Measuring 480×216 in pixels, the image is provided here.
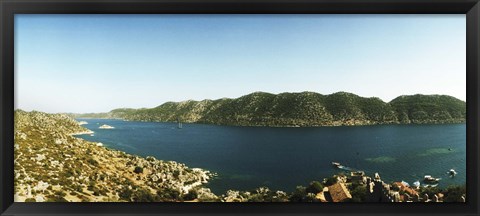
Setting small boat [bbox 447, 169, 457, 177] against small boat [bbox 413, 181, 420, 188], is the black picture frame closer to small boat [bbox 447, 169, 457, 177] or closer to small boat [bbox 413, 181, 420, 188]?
small boat [bbox 447, 169, 457, 177]

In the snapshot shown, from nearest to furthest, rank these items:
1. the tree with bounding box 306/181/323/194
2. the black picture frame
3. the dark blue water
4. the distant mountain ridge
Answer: the black picture frame, the tree with bounding box 306/181/323/194, the dark blue water, the distant mountain ridge

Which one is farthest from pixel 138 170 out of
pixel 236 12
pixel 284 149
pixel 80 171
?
pixel 236 12

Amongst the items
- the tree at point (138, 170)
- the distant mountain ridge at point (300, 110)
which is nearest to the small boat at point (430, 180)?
the distant mountain ridge at point (300, 110)

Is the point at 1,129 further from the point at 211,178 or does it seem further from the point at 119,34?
the point at 211,178

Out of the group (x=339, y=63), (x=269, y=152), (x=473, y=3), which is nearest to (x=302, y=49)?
(x=339, y=63)

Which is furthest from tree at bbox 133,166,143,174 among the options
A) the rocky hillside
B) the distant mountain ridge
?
the distant mountain ridge
